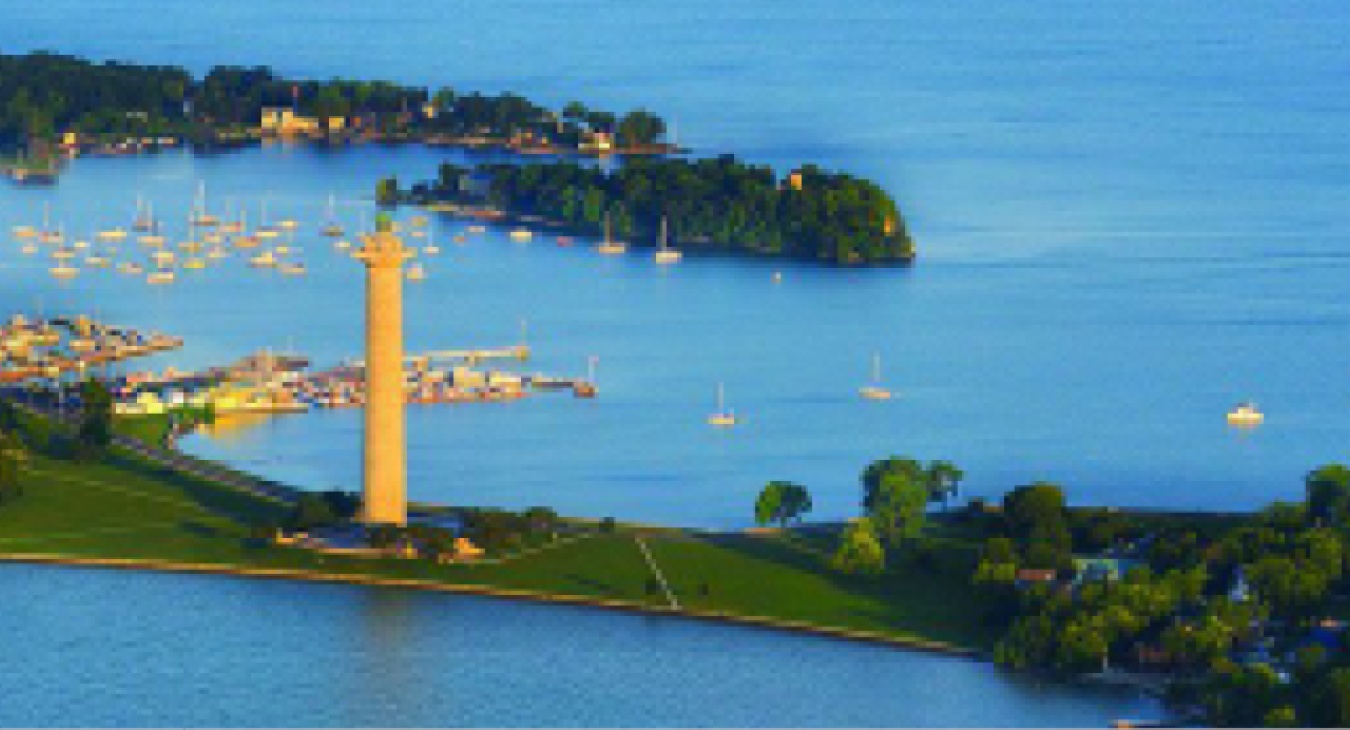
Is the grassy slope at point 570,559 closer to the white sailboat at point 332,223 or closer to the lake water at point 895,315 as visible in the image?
the lake water at point 895,315

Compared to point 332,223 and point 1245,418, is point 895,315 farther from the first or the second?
point 332,223

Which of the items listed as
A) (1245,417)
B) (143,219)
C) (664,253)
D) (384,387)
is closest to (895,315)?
(664,253)

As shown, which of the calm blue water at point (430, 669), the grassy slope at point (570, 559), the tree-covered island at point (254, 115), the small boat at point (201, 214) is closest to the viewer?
the calm blue water at point (430, 669)

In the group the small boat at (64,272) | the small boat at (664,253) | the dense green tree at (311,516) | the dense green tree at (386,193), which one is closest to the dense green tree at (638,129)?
the dense green tree at (386,193)

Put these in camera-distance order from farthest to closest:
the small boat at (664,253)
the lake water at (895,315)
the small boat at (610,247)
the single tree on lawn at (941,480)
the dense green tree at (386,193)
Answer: the dense green tree at (386,193), the small boat at (610,247), the small boat at (664,253), the lake water at (895,315), the single tree on lawn at (941,480)

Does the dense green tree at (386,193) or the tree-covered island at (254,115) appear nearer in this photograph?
the dense green tree at (386,193)

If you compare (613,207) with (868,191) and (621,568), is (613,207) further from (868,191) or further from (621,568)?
(621,568)

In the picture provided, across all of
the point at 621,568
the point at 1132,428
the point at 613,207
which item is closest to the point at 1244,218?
the point at 613,207

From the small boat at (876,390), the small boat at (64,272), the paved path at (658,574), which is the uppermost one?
the small boat at (64,272)
